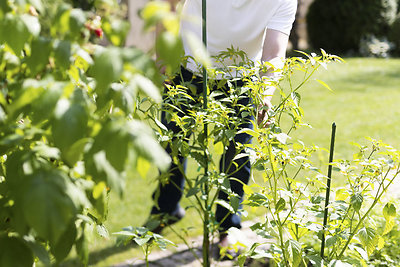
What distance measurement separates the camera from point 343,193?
1.71 meters

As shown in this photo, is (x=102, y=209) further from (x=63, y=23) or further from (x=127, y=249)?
(x=127, y=249)

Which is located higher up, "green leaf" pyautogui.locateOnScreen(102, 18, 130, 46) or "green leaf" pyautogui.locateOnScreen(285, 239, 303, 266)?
"green leaf" pyautogui.locateOnScreen(102, 18, 130, 46)

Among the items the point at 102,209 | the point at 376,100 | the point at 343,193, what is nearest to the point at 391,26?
the point at 376,100

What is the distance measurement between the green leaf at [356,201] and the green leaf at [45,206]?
980mm

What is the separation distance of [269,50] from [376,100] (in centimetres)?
474

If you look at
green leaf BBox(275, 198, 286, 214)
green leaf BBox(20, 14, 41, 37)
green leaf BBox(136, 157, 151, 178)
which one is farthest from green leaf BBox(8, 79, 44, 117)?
green leaf BBox(275, 198, 286, 214)

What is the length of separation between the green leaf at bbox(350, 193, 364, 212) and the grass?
17 cm

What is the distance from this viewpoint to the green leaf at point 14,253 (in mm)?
1054

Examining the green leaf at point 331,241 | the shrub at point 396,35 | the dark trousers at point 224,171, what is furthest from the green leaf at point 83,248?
the shrub at point 396,35

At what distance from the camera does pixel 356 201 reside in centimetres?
161

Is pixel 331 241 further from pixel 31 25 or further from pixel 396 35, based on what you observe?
pixel 396 35

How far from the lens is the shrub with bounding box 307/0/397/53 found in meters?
11.9

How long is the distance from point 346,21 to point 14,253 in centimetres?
1190

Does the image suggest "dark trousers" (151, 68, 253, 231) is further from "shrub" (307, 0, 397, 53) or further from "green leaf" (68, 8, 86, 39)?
"shrub" (307, 0, 397, 53)
